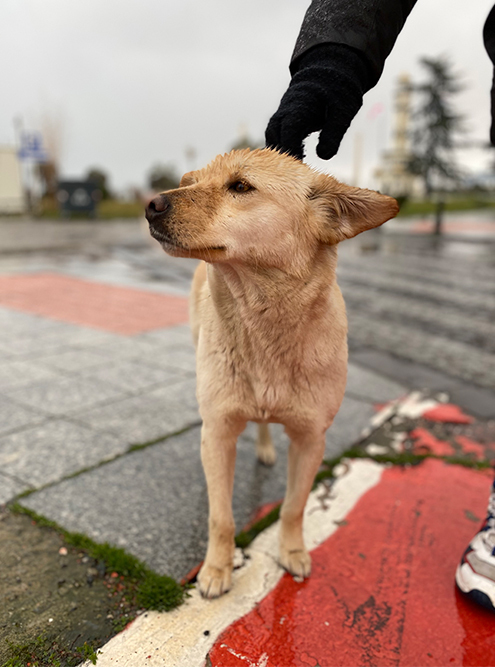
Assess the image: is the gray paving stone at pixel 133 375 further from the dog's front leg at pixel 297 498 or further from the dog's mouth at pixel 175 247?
the dog's mouth at pixel 175 247

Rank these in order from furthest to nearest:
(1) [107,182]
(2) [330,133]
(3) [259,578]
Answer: (1) [107,182], (3) [259,578], (2) [330,133]

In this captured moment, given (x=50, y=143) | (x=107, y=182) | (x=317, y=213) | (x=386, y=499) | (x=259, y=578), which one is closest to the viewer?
(x=317, y=213)

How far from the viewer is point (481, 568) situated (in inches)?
85.8

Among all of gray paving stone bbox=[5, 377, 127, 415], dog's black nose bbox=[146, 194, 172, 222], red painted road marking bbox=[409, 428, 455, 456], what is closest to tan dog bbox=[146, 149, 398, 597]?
dog's black nose bbox=[146, 194, 172, 222]

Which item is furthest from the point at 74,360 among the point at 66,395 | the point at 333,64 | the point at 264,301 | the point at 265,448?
the point at 333,64

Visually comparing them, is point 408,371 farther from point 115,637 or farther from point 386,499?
point 115,637

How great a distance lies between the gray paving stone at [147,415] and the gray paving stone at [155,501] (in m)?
0.22

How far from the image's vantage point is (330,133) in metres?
2.10

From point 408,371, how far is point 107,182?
138ft

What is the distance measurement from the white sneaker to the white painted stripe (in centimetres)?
63

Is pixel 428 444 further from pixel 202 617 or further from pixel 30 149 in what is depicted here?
pixel 30 149

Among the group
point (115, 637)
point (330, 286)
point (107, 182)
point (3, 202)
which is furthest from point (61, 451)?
point (107, 182)

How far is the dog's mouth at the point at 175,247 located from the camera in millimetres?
1735

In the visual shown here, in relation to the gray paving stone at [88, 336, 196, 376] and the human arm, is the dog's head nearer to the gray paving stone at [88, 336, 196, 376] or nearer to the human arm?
the human arm
